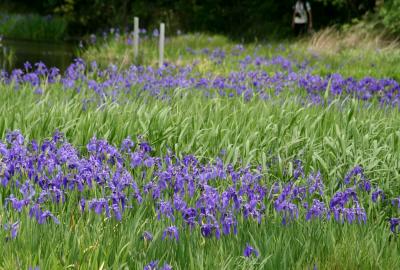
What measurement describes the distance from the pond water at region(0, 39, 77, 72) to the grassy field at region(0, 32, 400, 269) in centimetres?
1012

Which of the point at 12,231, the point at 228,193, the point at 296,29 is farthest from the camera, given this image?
the point at 296,29

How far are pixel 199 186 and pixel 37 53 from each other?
57.7ft

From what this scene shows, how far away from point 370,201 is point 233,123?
201 centimetres

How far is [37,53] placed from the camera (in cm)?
2112

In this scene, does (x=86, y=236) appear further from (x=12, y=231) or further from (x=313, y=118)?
(x=313, y=118)

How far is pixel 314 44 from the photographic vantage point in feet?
59.0

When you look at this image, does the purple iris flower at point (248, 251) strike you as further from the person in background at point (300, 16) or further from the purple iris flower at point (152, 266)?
the person in background at point (300, 16)

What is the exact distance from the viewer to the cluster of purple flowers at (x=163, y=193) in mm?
3662

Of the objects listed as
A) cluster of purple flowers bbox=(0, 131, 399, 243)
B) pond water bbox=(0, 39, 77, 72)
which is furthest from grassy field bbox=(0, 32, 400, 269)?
pond water bbox=(0, 39, 77, 72)

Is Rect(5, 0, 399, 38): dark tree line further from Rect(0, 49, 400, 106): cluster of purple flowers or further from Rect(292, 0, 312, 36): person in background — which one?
Rect(0, 49, 400, 106): cluster of purple flowers

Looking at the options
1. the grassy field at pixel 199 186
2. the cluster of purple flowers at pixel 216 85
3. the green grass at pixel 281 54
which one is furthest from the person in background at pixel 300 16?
the grassy field at pixel 199 186

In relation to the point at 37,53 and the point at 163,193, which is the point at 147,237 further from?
the point at 37,53

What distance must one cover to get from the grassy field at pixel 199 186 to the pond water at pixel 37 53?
10117 mm

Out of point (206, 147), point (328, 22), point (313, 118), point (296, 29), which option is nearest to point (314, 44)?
point (296, 29)
